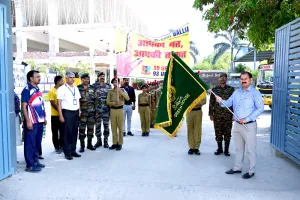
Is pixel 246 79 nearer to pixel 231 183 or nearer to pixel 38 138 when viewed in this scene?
pixel 231 183

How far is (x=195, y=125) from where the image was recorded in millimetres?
6070

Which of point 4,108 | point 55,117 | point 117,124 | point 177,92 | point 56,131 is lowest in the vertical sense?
point 56,131

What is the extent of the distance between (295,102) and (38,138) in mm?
4648

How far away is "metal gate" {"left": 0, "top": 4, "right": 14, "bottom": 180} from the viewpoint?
14.8ft

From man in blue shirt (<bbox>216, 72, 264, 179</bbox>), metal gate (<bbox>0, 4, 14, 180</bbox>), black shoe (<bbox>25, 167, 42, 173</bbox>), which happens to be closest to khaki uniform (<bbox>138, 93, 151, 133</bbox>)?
black shoe (<bbox>25, 167, 42, 173</bbox>)

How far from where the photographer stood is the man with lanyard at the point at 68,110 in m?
5.59

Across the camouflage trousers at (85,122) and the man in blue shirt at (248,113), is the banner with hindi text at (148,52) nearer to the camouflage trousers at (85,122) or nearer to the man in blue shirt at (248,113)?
the camouflage trousers at (85,122)

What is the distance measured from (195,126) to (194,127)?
37 millimetres

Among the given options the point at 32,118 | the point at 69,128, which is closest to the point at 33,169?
the point at 32,118

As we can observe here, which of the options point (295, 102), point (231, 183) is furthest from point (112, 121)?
point (295, 102)

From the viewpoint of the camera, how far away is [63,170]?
505 cm

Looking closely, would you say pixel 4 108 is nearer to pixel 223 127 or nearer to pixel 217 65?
pixel 223 127

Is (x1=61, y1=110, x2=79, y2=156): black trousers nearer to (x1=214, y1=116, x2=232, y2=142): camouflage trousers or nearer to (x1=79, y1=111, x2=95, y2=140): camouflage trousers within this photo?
(x1=79, y1=111, x2=95, y2=140): camouflage trousers

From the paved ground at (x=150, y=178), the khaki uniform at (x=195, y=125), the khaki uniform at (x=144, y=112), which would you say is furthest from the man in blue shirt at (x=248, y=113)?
the khaki uniform at (x=144, y=112)
